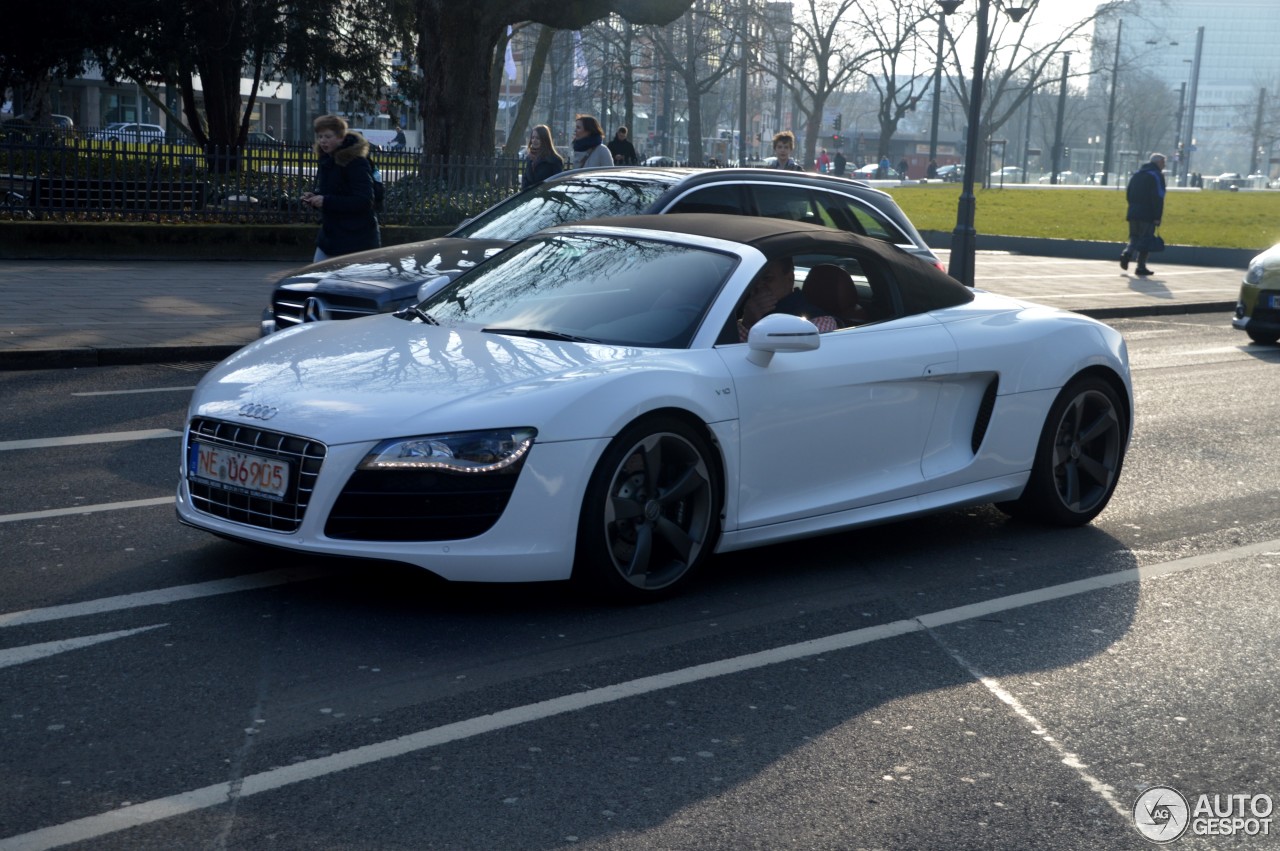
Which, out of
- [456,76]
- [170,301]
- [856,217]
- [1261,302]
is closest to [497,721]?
[856,217]

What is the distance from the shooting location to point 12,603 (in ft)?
17.1

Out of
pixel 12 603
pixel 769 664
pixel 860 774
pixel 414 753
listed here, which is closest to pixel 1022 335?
pixel 769 664

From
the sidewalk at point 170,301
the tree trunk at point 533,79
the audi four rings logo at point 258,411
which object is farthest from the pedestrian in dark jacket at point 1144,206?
the audi four rings logo at point 258,411

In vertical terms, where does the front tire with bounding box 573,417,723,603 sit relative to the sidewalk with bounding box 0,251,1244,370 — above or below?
above

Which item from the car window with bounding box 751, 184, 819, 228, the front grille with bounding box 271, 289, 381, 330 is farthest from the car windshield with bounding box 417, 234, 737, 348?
the car window with bounding box 751, 184, 819, 228

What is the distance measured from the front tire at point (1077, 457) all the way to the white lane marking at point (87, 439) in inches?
183

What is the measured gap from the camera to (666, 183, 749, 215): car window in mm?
10227

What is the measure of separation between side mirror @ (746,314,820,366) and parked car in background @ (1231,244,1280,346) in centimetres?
1116

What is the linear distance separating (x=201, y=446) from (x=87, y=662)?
0.97 metres

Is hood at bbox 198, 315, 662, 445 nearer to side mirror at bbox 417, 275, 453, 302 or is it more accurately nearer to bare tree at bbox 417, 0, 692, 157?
side mirror at bbox 417, 275, 453, 302

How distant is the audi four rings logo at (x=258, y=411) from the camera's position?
516 cm

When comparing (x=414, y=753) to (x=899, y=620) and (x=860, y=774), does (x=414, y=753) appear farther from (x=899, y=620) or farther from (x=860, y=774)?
(x=899, y=620)

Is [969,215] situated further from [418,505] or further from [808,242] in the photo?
[418,505]

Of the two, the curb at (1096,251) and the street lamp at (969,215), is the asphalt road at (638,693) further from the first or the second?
the curb at (1096,251)
